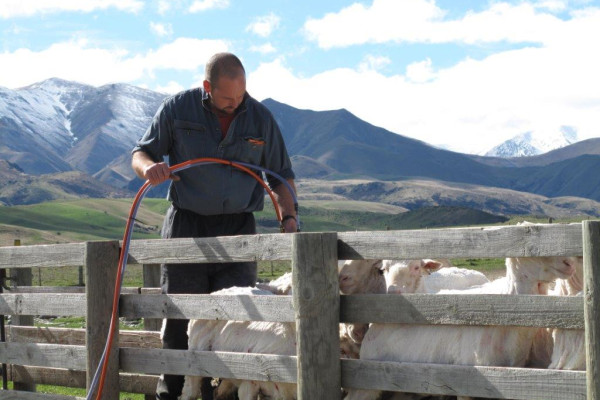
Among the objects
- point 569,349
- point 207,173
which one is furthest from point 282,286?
point 569,349

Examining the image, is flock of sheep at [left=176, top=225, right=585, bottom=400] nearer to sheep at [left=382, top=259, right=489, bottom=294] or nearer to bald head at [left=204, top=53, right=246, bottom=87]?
sheep at [left=382, top=259, right=489, bottom=294]

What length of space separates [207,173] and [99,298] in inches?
57.3

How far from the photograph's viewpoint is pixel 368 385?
5465 millimetres

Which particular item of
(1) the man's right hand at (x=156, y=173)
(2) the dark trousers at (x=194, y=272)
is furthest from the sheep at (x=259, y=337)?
(1) the man's right hand at (x=156, y=173)

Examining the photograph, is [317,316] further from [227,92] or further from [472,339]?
[227,92]

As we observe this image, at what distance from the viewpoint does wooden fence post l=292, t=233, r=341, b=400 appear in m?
5.52

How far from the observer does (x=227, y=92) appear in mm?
6824

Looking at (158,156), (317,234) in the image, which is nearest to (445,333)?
(317,234)

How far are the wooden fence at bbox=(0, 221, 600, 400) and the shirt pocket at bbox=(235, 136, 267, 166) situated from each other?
111 cm

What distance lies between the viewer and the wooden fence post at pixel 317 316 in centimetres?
552

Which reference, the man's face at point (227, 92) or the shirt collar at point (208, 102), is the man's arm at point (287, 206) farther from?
the man's face at point (227, 92)

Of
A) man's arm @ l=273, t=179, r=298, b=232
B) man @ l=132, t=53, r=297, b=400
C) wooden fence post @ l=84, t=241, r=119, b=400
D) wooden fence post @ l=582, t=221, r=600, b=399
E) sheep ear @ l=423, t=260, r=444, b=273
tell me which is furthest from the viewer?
man's arm @ l=273, t=179, r=298, b=232

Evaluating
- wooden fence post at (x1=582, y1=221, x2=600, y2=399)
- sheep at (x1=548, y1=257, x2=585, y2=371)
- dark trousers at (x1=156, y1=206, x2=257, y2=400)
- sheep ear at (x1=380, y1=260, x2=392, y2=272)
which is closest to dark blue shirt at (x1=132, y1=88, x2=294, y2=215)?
dark trousers at (x1=156, y1=206, x2=257, y2=400)

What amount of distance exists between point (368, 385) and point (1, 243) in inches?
5404
